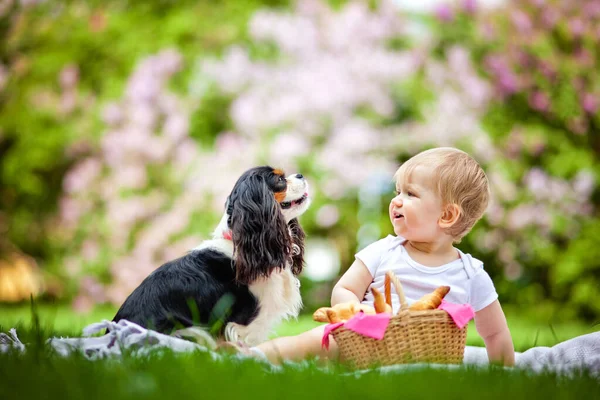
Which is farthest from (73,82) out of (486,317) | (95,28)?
(486,317)

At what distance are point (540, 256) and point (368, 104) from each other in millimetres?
2690

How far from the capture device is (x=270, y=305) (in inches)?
126

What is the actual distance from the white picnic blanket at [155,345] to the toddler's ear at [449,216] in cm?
63

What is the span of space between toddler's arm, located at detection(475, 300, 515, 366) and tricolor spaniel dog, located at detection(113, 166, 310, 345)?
84 centimetres

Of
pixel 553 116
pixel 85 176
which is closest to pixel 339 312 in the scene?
pixel 553 116

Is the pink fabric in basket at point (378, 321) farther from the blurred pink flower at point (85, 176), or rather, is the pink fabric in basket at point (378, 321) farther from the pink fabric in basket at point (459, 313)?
the blurred pink flower at point (85, 176)

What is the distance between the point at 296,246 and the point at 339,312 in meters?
0.96

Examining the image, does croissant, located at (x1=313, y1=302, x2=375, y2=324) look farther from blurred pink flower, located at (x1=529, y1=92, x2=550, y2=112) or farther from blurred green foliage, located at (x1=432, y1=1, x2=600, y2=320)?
blurred pink flower, located at (x1=529, y1=92, x2=550, y2=112)

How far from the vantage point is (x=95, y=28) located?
10461 mm

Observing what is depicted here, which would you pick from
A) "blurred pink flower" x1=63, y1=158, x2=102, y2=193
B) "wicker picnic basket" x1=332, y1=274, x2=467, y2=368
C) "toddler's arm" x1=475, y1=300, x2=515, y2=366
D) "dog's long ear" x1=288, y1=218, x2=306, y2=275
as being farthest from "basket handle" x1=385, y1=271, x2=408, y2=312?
"blurred pink flower" x1=63, y1=158, x2=102, y2=193

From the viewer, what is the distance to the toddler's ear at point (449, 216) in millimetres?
3018

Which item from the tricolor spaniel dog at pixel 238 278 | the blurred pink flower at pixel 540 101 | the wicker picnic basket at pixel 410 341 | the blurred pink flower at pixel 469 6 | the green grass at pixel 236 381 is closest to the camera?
the green grass at pixel 236 381

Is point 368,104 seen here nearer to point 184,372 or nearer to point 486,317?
point 486,317

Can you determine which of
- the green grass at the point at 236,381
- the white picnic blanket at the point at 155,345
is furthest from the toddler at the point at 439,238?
the green grass at the point at 236,381
